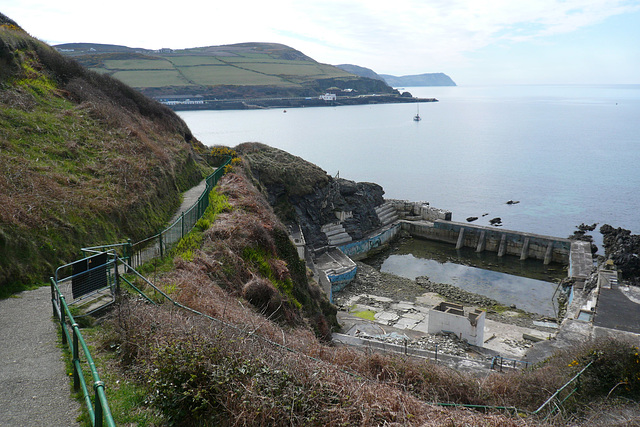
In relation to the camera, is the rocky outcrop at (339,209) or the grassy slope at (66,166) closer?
the grassy slope at (66,166)

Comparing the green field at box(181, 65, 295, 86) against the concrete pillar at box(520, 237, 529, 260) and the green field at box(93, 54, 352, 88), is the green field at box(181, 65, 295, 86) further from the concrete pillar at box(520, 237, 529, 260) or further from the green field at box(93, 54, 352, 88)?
the concrete pillar at box(520, 237, 529, 260)

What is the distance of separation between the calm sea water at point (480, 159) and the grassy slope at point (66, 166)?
44.8 metres

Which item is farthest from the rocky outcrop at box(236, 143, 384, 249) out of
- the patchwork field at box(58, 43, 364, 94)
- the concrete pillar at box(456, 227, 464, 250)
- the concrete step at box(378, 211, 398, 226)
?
the patchwork field at box(58, 43, 364, 94)

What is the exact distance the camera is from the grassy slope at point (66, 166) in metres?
11.7

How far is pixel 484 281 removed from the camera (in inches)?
1533

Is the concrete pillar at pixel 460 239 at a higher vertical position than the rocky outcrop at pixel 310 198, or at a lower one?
lower

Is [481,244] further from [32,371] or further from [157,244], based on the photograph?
[32,371]

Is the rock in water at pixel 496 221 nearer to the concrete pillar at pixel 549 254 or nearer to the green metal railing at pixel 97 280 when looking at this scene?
the concrete pillar at pixel 549 254

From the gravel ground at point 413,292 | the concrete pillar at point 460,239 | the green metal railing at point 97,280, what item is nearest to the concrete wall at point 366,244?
the gravel ground at point 413,292

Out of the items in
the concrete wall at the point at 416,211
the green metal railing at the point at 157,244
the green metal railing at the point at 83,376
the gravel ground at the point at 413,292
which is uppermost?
the green metal railing at the point at 83,376

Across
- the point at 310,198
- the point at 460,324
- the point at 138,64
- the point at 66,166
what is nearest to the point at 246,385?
the point at 66,166

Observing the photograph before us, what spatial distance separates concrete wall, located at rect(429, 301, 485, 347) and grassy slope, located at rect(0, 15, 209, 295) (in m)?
14.1

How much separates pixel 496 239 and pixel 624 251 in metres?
11.2

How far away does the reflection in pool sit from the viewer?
3422 centimetres
